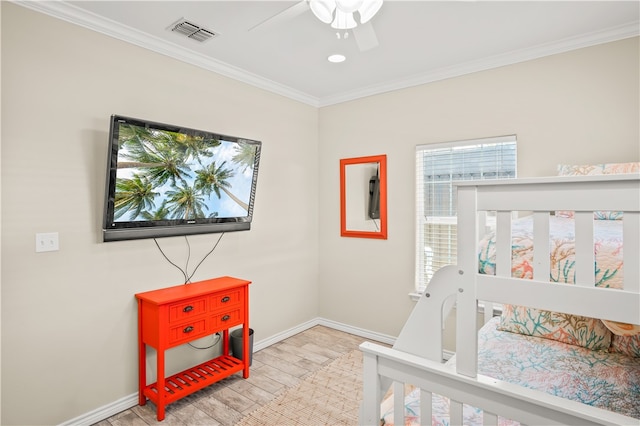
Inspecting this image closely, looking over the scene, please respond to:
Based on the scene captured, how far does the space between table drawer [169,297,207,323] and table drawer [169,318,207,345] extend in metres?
0.05

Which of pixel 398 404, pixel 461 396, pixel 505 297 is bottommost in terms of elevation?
pixel 398 404

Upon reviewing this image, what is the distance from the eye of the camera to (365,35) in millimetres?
1879

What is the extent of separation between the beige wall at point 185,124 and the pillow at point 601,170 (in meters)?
0.22

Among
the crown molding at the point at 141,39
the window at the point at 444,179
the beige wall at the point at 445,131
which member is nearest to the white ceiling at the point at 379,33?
the crown molding at the point at 141,39

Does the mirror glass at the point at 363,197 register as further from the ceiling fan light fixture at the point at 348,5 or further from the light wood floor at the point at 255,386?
the ceiling fan light fixture at the point at 348,5

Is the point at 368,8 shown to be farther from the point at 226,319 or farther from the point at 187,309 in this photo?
the point at 226,319

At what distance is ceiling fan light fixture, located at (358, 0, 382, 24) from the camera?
1.65 meters

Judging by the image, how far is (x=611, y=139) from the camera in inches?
94.9

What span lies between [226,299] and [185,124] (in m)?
1.46

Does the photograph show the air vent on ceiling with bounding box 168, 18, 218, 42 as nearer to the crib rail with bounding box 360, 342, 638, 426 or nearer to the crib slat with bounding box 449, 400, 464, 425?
the crib rail with bounding box 360, 342, 638, 426

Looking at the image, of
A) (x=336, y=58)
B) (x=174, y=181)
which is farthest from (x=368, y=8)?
(x=174, y=181)

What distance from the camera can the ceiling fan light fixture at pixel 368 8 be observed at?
1.65m

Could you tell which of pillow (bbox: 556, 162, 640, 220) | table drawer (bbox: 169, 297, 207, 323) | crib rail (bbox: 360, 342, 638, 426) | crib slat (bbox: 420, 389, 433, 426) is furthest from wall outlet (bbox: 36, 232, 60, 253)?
pillow (bbox: 556, 162, 640, 220)

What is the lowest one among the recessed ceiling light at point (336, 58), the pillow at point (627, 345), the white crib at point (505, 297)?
the pillow at point (627, 345)
